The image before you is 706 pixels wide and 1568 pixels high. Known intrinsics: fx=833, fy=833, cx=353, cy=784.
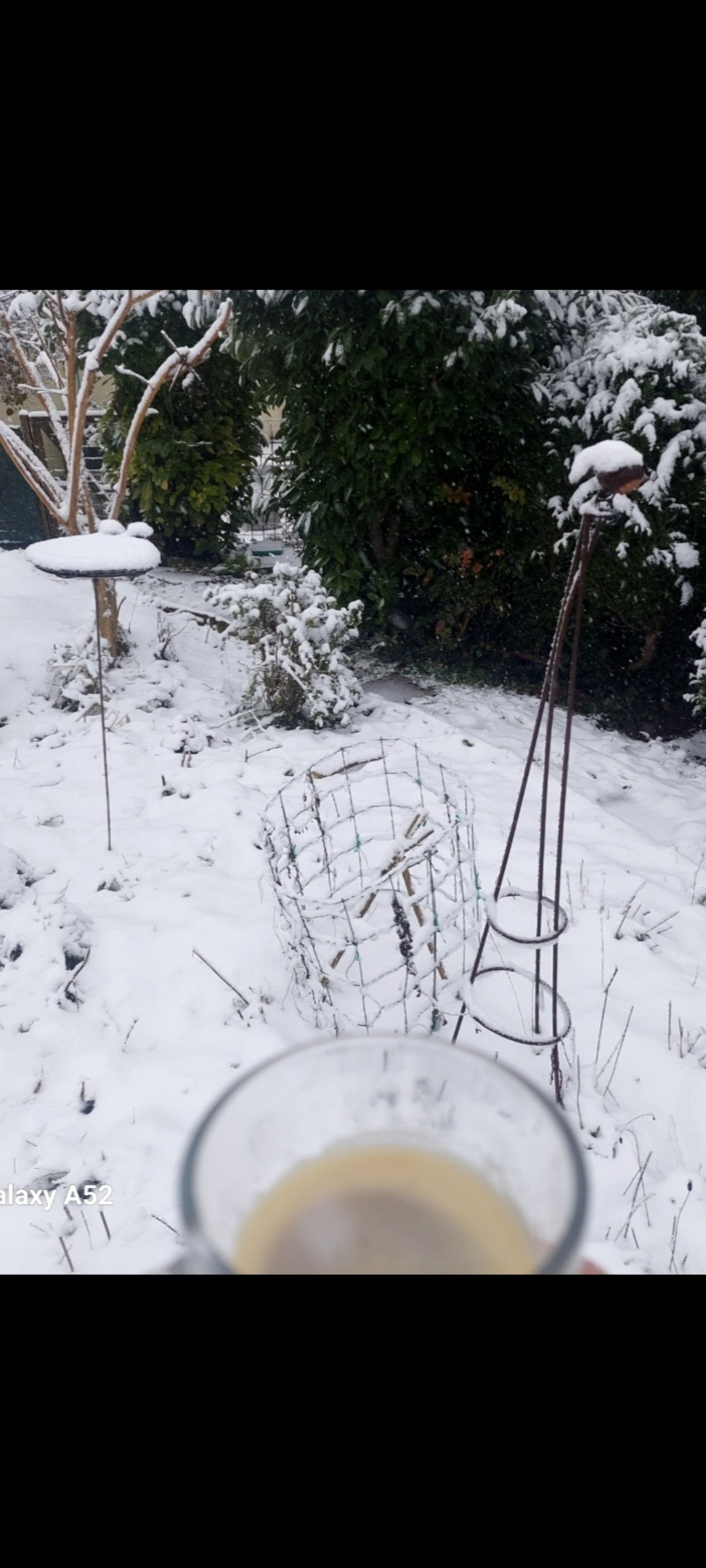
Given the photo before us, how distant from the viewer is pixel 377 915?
279 centimetres

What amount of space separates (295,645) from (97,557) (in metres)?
1.47

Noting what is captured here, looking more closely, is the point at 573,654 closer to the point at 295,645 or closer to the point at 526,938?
the point at 526,938

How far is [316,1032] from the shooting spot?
2.32 meters

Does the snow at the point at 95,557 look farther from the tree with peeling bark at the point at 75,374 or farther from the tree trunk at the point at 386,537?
the tree trunk at the point at 386,537

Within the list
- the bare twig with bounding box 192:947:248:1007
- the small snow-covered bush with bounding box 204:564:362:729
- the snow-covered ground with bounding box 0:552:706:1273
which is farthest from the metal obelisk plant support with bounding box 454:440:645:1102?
the small snow-covered bush with bounding box 204:564:362:729

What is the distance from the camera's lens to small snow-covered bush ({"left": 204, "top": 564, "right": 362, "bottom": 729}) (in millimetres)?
4254

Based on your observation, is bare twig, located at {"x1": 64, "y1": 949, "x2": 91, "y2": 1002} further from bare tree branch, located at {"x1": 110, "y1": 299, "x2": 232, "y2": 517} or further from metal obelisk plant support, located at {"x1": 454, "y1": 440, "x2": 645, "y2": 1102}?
bare tree branch, located at {"x1": 110, "y1": 299, "x2": 232, "y2": 517}

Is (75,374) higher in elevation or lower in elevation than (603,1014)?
higher

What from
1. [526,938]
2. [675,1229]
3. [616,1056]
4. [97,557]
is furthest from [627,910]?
[97,557]

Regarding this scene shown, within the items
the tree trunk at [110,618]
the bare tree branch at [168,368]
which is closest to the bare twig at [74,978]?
the tree trunk at [110,618]

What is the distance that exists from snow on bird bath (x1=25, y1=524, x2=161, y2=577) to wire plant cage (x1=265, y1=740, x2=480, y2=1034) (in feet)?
3.43

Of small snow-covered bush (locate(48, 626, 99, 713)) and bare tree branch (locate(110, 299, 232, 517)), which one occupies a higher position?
bare tree branch (locate(110, 299, 232, 517))
